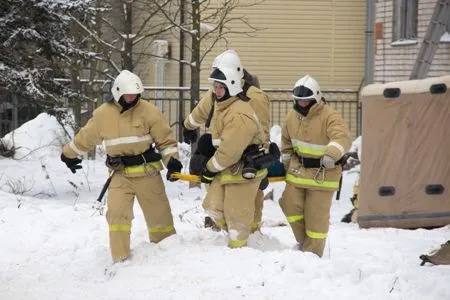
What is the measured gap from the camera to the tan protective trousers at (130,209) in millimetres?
7645

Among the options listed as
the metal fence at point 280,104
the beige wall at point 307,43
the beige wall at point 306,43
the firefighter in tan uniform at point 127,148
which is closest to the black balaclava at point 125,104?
the firefighter in tan uniform at point 127,148

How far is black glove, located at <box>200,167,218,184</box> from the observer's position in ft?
24.8

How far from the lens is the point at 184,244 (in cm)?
757

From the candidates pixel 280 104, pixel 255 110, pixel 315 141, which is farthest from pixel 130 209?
pixel 280 104

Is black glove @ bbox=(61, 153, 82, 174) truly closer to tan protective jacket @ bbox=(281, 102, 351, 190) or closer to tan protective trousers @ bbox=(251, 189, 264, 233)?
tan protective trousers @ bbox=(251, 189, 264, 233)

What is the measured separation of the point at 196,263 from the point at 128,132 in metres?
1.27

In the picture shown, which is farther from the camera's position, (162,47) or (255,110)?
(162,47)

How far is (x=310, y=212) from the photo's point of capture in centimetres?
820

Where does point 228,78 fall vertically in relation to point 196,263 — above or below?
above

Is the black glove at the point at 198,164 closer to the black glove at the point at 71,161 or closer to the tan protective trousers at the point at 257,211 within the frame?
the tan protective trousers at the point at 257,211

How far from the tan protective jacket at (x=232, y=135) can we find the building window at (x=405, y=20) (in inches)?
449

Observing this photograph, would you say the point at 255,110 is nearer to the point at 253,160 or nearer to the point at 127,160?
the point at 253,160

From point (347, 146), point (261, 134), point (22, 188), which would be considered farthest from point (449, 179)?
point (22, 188)

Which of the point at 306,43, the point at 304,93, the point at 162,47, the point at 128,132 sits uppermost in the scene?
the point at 306,43
